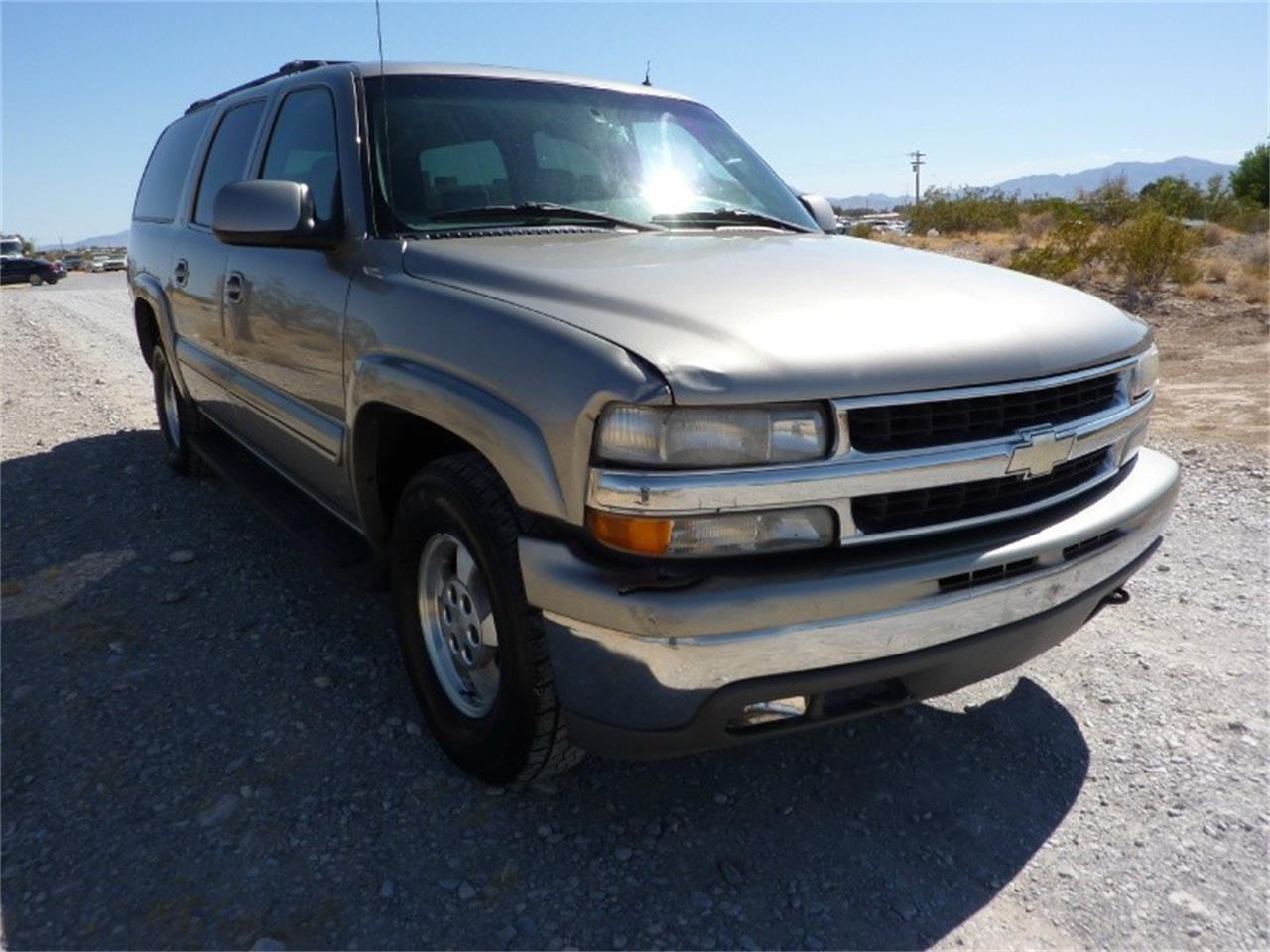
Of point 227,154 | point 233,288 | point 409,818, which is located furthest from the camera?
point 227,154

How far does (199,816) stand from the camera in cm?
246

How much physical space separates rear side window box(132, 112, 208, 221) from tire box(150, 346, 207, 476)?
78 centimetres

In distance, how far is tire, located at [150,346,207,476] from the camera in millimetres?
5152

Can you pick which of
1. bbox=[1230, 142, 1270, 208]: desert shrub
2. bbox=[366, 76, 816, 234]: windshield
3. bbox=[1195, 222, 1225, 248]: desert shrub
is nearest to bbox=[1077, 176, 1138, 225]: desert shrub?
bbox=[1195, 222, 1225, 248]: desert shrub

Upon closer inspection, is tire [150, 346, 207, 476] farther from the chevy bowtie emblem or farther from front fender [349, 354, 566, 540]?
the chevy bowtie emblem

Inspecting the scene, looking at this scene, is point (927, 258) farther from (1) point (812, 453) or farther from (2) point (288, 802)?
(2) point (288, 802)

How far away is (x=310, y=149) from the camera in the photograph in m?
3.40

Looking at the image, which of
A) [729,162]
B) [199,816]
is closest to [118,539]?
[199,816]

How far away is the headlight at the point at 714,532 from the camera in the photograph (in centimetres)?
192

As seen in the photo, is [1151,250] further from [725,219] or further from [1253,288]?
[725,219]

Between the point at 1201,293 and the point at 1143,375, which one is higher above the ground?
the point at 1143,375

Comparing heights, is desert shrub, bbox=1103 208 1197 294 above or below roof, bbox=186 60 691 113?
below

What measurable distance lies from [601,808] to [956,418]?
1.30 meters

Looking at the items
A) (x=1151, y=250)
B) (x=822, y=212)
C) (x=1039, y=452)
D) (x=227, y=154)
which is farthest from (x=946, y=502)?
(x=1151, y=250)
